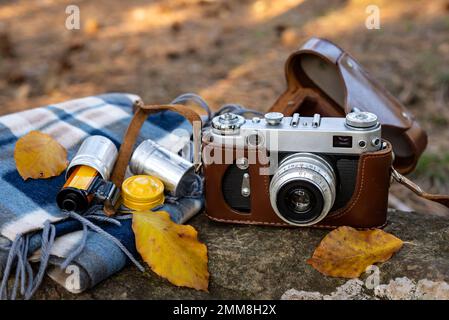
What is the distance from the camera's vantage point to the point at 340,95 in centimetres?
195

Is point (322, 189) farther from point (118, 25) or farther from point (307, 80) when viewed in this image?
point (118, 25)

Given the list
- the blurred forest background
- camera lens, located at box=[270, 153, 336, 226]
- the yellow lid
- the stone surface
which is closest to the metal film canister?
the yellow lid

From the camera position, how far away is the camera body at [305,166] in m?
1.44

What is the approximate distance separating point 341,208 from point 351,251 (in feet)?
0.43

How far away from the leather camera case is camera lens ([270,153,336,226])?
3.0 inches

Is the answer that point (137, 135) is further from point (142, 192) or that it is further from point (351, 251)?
point (351, 251)

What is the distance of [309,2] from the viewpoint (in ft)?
14.8

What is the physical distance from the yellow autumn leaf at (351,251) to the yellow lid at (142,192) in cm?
46

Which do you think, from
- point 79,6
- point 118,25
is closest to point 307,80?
point 118,25

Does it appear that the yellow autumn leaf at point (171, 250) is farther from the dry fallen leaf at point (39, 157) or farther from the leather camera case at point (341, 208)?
the dry fallen leaf at point (39, 157)

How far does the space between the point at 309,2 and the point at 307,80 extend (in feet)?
8.92

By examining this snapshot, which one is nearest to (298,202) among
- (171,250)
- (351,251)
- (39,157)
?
(351,251)

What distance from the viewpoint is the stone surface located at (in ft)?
4.60

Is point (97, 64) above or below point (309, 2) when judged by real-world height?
below
